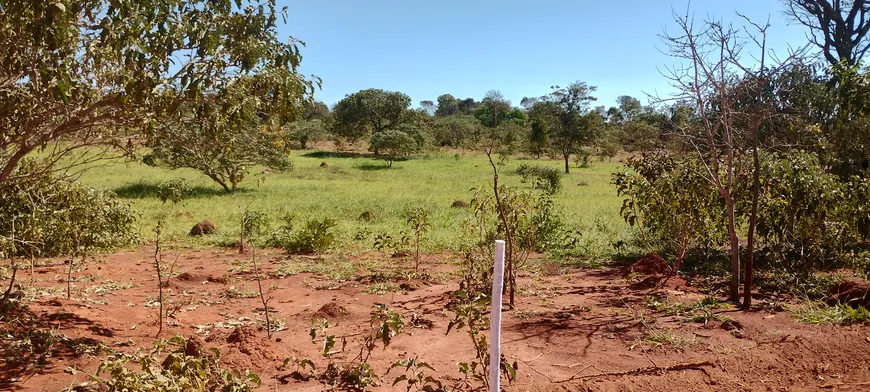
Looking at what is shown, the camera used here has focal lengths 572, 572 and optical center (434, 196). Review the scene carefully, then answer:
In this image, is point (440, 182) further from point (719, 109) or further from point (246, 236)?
point (719, 109)

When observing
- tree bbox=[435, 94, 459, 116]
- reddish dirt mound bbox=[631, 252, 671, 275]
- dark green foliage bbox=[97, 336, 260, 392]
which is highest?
tree bbox=[435, 94, 459, 116]

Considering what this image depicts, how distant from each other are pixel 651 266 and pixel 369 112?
114 ft

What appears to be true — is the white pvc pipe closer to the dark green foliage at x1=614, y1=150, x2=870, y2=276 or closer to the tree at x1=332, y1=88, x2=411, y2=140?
the dark green foliage at x1=614, y1=150, x2=870, y2=276

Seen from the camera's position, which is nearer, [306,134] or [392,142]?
[392,142]

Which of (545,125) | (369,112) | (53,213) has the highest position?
(369,112)

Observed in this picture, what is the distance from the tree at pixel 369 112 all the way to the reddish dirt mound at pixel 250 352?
121 feet

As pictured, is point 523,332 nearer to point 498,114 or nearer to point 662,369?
point 662,369

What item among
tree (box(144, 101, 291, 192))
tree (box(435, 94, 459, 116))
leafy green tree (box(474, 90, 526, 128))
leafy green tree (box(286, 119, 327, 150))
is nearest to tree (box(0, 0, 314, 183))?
tree (box(144, 101, 291, 192))

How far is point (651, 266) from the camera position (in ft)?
25.3

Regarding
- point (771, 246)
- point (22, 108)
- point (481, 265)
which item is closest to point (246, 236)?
point (481, 265)

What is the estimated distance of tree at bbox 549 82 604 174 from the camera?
2725 cm

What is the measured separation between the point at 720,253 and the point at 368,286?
5.44 meters

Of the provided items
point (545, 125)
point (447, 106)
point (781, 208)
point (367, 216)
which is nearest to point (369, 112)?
point (545, 125)

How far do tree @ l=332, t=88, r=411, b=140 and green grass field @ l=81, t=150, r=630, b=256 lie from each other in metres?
12.1
